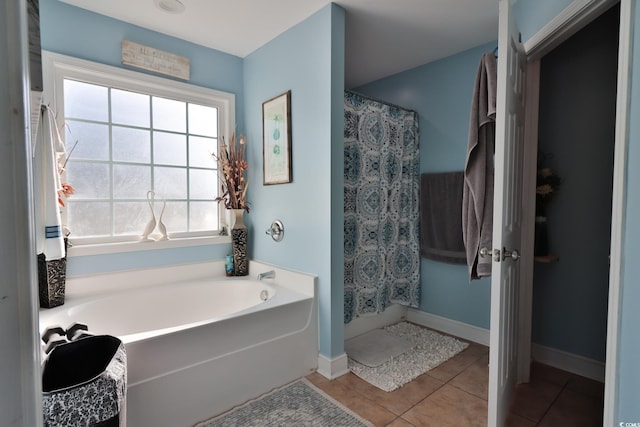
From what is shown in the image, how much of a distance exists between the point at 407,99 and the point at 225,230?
2155 mm

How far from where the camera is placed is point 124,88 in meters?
2.39

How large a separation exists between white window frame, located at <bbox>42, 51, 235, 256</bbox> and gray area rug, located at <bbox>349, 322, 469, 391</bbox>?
1627 mm

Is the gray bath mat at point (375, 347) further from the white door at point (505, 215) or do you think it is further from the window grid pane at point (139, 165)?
the window grid pane at point (139, 165)

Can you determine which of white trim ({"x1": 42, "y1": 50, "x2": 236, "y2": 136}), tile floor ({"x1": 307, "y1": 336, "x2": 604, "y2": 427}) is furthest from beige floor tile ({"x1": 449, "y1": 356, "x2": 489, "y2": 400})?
white trim ({"x1": 42, "y1": 50, "x2": 236, "y2": 136})

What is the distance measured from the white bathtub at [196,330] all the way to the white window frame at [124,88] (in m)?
0.21

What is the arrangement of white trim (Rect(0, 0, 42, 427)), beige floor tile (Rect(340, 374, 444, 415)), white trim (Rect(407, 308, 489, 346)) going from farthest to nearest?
white trim (Rect(407, 308, 489, 346)) < beige floor tile (Rect(340, 374, 444, 415)) < white trim (Rect(0, 0, 42, 427))

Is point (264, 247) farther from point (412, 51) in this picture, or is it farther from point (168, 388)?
point (412, 51)

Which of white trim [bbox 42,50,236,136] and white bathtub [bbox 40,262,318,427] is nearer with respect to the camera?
white bathtub [bbox 40,262,318,427]

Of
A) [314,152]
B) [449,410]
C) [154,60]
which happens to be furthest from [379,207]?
[154,60]

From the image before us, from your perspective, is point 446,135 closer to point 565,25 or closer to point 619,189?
point 565,25

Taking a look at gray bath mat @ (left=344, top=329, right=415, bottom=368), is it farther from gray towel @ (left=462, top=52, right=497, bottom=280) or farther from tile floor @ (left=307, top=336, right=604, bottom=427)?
gray towel @ (left=462, top=52, right=497, bottom=280)

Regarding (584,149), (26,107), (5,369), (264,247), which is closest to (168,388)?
(264,247)

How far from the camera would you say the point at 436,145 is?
9.57 feet

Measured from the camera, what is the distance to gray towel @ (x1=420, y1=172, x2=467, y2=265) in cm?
272
